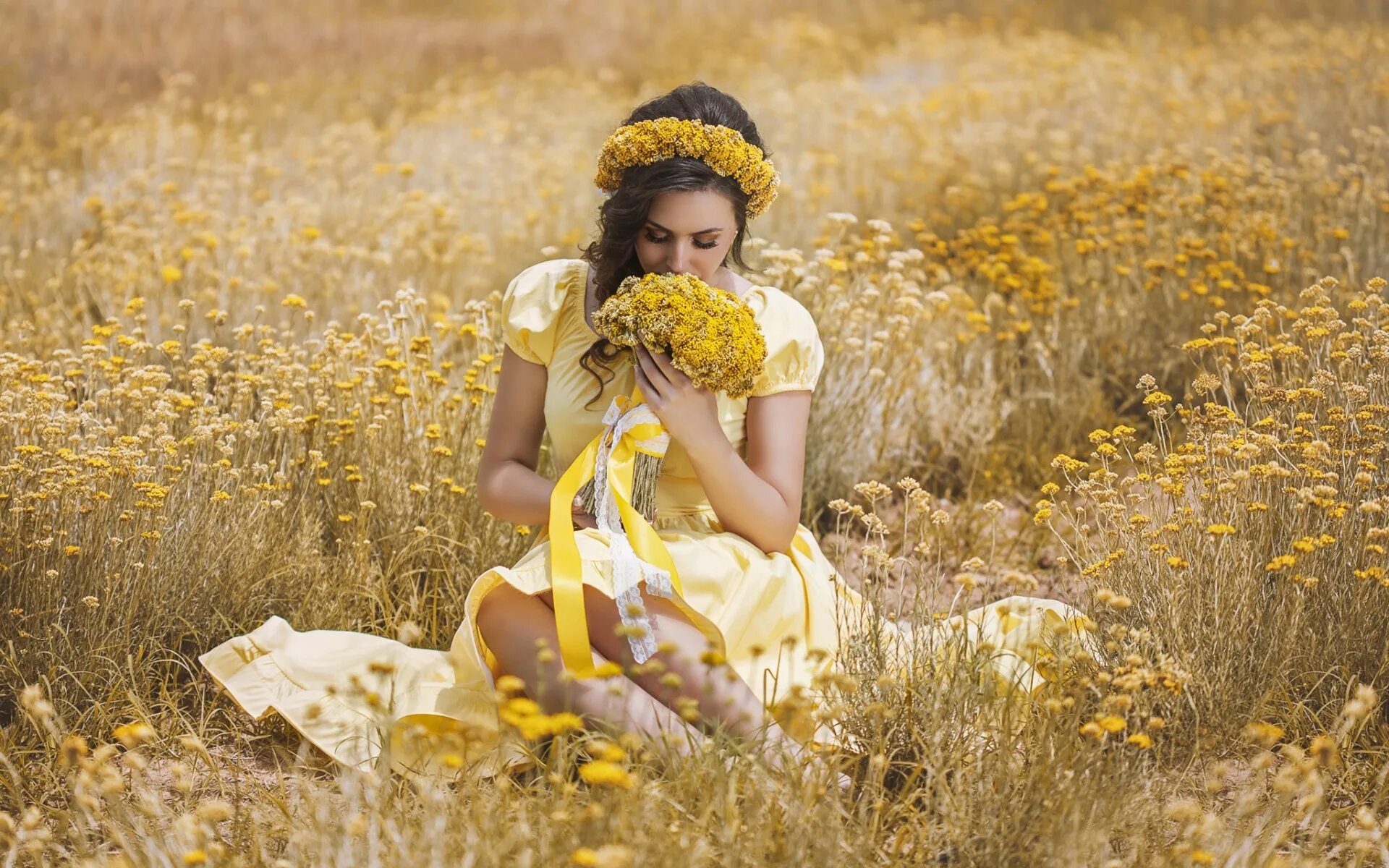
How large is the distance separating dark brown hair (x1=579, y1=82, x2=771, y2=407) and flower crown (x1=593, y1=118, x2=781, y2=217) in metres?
0.02

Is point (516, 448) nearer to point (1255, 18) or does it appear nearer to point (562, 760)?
point (562, 760)

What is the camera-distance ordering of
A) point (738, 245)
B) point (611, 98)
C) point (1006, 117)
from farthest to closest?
point (611, 98) < point (1006, 117) < point (738, 245)

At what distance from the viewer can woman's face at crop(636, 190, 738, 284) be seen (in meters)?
2.68

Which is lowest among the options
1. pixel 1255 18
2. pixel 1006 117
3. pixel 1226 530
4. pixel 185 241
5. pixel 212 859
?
pixel 212 859

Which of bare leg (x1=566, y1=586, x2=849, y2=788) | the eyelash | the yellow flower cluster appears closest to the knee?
bare leg (x1=566, y1=586, x2=849, y2=788)

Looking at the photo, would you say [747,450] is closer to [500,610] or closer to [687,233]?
[687,233]

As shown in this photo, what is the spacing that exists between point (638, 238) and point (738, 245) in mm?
298

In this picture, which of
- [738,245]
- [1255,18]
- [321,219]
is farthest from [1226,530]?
[1255,18]

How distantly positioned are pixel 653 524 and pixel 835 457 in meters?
1.37

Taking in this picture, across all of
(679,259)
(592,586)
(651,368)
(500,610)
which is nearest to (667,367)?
(651,368)

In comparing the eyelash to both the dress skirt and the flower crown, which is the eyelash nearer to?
the flower crown

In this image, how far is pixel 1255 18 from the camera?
40.5 feet

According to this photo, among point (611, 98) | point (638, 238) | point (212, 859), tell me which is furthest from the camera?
point (611, 98)

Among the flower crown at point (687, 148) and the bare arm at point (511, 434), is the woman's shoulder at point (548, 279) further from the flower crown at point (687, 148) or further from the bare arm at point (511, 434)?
the flower crown at point (687, 148)
